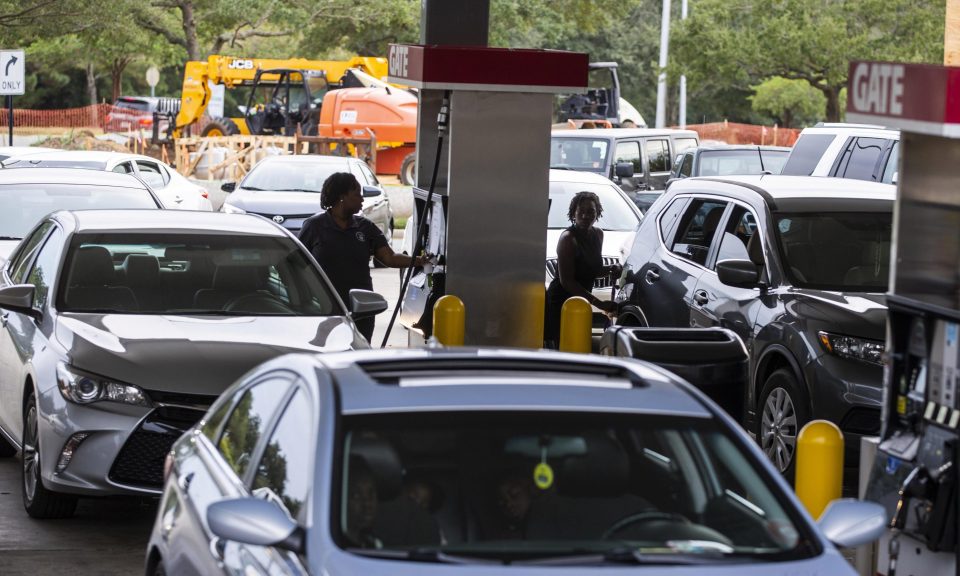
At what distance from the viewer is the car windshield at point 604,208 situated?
17.1 meters

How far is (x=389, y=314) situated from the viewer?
60.8 ft

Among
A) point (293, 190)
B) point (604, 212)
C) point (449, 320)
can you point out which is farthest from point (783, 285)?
point (293, 190)

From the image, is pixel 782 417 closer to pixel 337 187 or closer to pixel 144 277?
pixel 337 187

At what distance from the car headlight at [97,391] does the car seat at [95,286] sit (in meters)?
1.01

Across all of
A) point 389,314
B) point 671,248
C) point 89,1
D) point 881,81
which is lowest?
point 389,314

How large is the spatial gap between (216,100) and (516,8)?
12052mm

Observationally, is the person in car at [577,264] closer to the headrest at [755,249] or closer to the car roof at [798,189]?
the car roof at [798,189]

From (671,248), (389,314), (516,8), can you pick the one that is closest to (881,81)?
(671,248)

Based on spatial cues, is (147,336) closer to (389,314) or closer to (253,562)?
(253,562)

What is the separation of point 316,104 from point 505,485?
39.3 m

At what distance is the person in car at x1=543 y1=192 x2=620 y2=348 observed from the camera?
37.8 ft

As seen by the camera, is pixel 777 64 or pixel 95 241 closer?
pixel 95 241

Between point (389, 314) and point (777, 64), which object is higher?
point (777, 64)

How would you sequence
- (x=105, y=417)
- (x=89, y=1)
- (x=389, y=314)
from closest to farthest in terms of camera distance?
(x=105, y=417), (x=389, y=314), (x=89, y=1)
